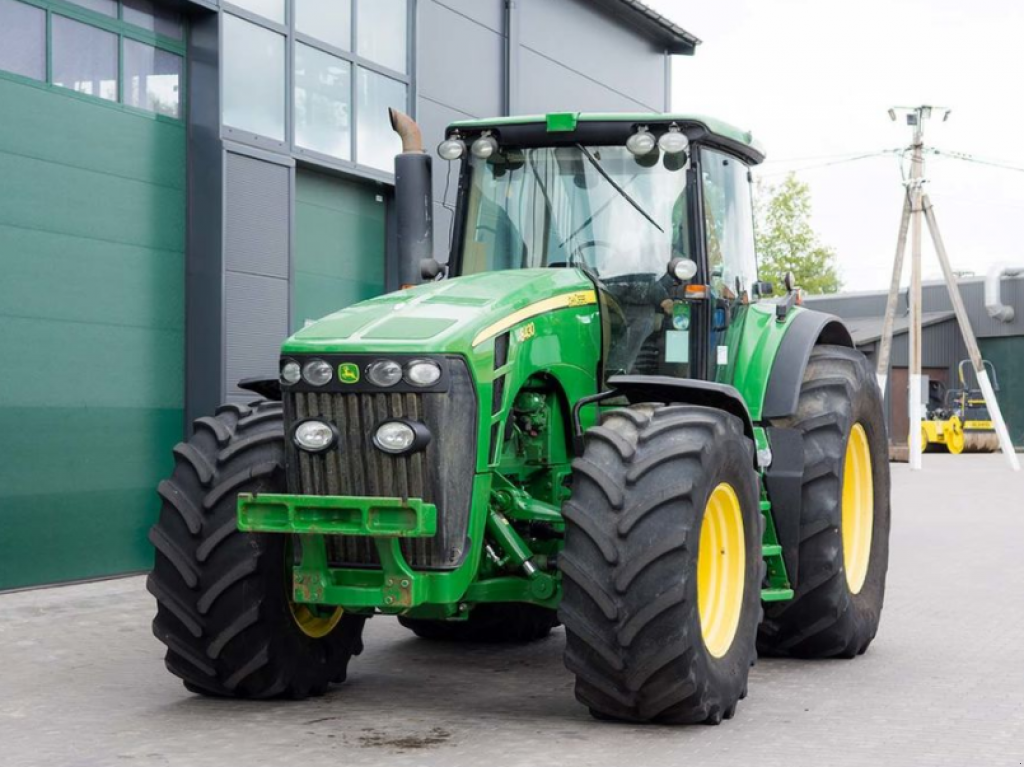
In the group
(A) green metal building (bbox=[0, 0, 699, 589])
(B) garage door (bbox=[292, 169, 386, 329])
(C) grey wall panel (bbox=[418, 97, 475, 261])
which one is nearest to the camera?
(A) green metal building (bbox=[0, 0, 699, 589])

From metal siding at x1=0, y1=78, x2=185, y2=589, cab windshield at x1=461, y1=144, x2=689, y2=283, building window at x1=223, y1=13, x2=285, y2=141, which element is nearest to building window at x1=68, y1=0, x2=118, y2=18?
metal siding at x1=0, y1=78, x2=185, y2=589

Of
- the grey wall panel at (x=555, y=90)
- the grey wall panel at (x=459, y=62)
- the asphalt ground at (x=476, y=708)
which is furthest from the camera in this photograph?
the grey wall panel at (x=555, y=90)

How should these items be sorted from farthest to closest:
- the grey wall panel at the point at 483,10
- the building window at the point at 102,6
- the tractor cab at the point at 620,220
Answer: the grey wall panel at the point at 483,10, the building window at the point at 102,6, the tractor cab at the point at 620,220

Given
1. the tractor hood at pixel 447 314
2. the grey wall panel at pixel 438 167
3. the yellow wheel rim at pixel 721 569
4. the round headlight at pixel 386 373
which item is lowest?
the yellow wheel rim at pixel 721 569

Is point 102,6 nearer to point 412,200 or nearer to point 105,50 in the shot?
point 105,50

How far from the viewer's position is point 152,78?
12.3m

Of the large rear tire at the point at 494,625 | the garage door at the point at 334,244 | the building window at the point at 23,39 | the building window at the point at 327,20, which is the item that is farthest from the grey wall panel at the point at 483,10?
the large rear tire at the point at 494,625

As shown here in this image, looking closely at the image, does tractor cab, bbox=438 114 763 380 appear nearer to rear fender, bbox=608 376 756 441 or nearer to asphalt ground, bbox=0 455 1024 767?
rear fender, bbox=608 376 756 441

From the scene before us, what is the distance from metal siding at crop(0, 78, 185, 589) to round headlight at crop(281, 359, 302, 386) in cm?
494

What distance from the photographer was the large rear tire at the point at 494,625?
29.2 ft

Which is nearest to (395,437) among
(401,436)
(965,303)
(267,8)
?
(401,436)

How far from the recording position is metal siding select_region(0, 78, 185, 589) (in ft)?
36.0

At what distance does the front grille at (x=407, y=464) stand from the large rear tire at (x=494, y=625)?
248 centimetres

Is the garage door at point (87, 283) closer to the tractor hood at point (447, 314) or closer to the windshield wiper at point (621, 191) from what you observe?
the tractor hood at point (447, 314)
